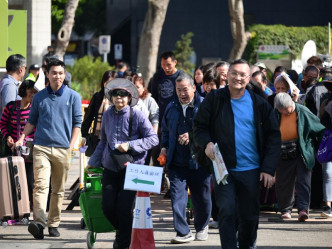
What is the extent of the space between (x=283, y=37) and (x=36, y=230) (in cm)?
2699

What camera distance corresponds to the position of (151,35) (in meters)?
25.2

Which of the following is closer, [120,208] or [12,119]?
[120,208]

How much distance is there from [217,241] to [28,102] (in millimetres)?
3286

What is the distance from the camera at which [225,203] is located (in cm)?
784

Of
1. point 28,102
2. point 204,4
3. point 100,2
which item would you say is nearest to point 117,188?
point 28,102

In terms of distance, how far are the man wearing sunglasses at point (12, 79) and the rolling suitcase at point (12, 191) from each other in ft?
Result: 5.50

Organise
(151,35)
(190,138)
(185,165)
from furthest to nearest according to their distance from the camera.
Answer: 1. (151,35)
2. (185,165)
3. (190,138)

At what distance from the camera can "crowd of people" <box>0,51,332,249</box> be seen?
26.0ft

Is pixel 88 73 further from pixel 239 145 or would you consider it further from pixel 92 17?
pixel 92 17

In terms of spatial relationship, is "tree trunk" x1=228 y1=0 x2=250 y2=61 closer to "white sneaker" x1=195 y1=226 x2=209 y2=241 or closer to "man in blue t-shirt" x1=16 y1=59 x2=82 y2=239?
"man in blue t-shirt" x1=16 y1=59 x2=82 y2=239

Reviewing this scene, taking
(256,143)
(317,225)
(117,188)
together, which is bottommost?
(317,225)

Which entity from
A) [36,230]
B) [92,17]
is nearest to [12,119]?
[36,230]

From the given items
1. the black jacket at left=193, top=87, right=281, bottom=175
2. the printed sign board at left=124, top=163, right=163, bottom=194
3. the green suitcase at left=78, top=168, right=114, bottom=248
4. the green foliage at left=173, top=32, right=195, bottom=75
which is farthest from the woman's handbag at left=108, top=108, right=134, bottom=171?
the green foliage at left=173, top=32, right=195, bottom=75

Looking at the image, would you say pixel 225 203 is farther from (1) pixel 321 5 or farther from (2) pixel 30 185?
(1) pixel 321 5
